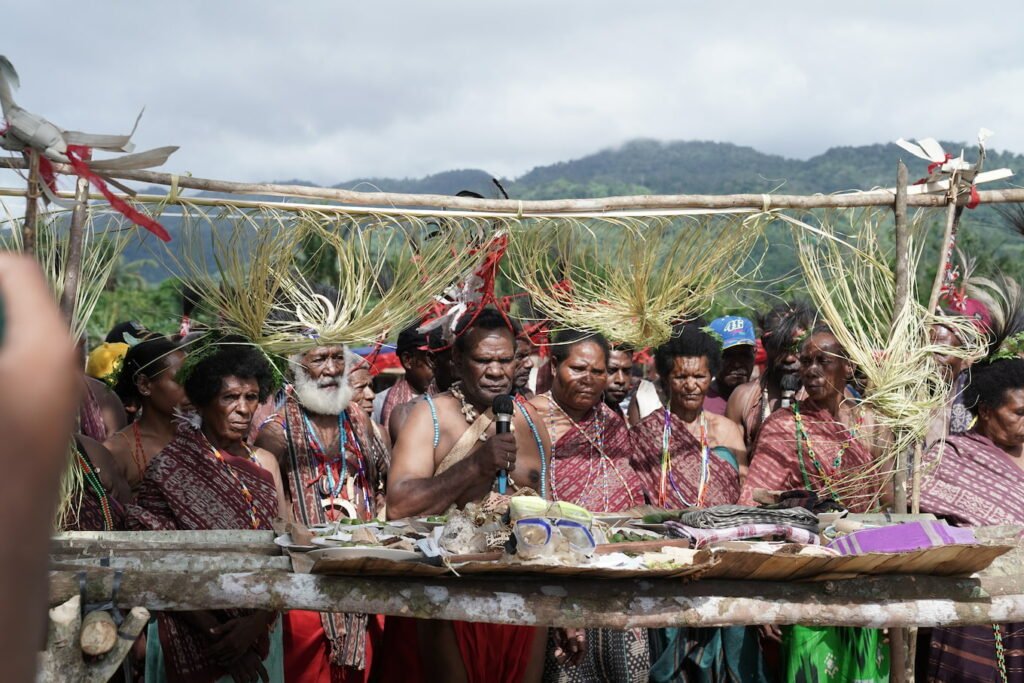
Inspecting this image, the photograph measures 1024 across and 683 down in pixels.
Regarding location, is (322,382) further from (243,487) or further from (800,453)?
(800,453)

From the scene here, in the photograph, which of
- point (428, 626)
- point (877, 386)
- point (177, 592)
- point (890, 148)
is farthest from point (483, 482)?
point (890, 148)

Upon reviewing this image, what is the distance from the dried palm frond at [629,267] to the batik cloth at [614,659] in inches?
56.6

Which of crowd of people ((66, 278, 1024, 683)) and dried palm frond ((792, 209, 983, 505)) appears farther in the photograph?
dried palm frond ((792, 209, 983, 505))

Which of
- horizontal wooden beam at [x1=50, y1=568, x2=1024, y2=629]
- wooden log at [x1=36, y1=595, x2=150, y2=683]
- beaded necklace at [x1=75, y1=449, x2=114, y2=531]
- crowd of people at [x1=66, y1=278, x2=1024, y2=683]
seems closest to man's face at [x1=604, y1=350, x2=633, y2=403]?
crowd of people at [x1=66, y1=278, x2=1024, y2=683]

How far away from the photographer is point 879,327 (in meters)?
4.89

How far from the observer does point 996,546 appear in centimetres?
371

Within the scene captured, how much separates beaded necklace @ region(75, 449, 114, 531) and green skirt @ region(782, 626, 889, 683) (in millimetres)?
3147

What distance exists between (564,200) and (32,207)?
2108mm

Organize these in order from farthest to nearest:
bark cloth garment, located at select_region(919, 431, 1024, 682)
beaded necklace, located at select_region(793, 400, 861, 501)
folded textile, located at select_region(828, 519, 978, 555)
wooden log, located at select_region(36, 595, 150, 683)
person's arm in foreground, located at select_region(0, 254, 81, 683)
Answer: beaded necklace, located at select_region(793, 400, 861, 501)
bark cloth garment, located at select_region(919, 431, 1024, 682)
folded textile, located at select_region(828, 519, 978, 555)
wooden log, located at select_region(36, 595, 150, 683)
person's arm in foreground, located at select_region(0, 254, 81, 683)

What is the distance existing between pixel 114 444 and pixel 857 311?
350cm

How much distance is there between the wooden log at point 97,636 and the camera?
3252 mm

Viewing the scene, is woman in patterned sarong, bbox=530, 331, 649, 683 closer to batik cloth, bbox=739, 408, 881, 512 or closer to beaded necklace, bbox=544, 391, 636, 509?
beaded necklace, bbox=544, 391, 636, 509

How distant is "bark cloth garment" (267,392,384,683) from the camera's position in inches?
187

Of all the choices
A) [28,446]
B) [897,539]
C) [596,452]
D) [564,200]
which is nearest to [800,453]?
[596,452]
